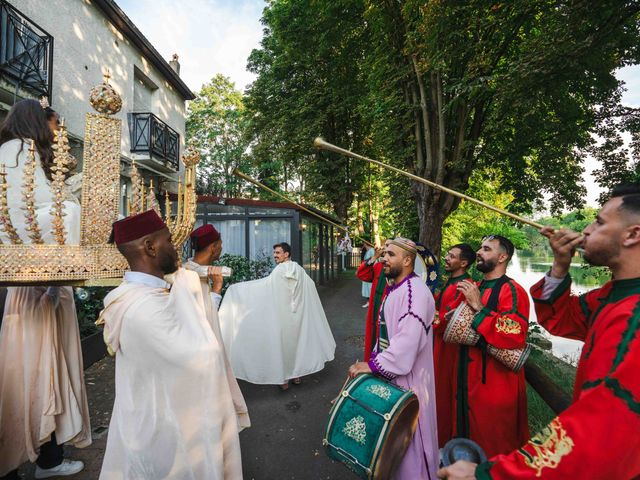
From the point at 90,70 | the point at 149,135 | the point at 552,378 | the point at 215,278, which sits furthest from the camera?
the point at 149,135

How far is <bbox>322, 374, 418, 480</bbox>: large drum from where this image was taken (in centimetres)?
A: 200

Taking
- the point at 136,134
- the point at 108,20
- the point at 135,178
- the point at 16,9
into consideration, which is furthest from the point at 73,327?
the point at 108,20

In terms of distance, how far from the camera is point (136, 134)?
38.1ft

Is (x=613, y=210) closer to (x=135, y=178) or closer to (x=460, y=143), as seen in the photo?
(x=135, y=178)

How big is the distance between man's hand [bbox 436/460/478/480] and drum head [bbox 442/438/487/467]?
7.1 inches

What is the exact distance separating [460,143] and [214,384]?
9.17 metres

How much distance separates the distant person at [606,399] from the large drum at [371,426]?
29.8 inches

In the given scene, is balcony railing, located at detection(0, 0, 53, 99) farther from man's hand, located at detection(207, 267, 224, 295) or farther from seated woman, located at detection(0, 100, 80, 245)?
man's hand, located at detection(207, 267, 224, 295)

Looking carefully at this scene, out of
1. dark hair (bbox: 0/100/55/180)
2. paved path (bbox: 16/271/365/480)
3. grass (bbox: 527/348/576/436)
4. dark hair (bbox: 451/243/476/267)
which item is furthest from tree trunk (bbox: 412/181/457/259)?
dark hair (bbox: 0/100/55/180)

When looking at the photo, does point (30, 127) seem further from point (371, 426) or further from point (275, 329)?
point (275, 329)

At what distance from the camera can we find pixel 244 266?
36.5ft

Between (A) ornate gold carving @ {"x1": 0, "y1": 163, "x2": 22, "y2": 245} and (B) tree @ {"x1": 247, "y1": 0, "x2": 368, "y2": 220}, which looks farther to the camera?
(B) tree @ {"x1": 247, "y1": 0, "x2": 368, "y2": 220}

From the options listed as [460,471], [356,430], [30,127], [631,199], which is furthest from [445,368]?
[30,127]

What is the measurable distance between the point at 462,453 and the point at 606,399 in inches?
28.1
